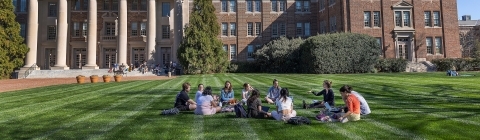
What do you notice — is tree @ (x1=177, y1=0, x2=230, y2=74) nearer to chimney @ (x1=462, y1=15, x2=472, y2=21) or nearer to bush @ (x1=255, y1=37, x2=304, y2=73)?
bush @ (x1=255, y1=37, x2=304, y2=73)

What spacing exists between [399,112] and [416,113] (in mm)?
442

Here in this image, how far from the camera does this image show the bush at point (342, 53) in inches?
1345

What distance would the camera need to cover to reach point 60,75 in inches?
1503

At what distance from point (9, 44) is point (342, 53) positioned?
37808mm

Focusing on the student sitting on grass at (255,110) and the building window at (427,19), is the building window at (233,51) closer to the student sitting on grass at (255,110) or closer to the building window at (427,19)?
the building window at (427,19)

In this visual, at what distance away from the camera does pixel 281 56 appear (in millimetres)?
40250

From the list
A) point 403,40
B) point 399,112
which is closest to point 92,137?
point 399,112

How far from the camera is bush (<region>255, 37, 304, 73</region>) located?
131 feet

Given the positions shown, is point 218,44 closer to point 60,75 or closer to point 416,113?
point 60,75

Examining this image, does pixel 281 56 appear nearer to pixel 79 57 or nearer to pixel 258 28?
pixel 258 28

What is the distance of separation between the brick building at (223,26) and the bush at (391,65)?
420 centimetres

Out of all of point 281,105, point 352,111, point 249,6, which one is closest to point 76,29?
point 249,6

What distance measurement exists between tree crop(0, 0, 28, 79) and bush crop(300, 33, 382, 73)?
3404 centimetres

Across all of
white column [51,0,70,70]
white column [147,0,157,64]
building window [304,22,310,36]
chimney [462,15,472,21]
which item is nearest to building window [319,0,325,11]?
building window [304,22,310,36]
